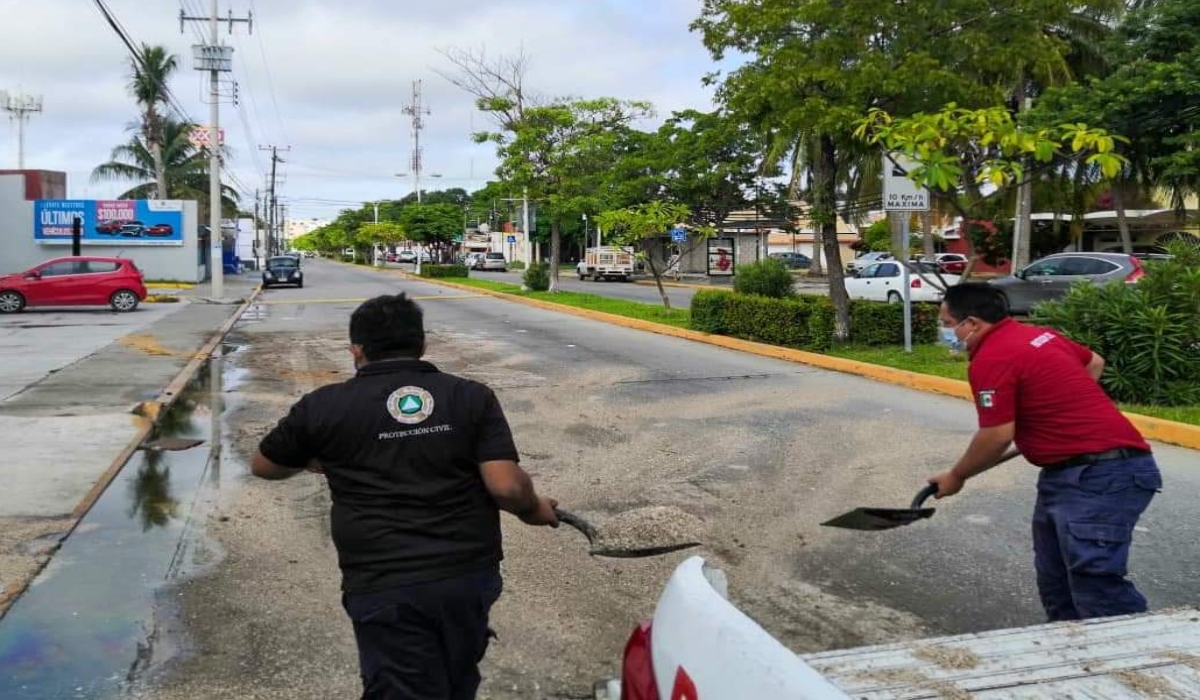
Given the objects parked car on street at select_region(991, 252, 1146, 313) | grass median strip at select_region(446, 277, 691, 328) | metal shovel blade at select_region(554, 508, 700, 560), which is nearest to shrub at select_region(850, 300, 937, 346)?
grass median strip at select_region(446, 277, 691, 328)

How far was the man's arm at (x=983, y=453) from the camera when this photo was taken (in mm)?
3475

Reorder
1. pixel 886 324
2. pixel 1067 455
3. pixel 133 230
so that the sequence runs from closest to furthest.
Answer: pixel 1067 455, pixel 886 324, pixel 133 230

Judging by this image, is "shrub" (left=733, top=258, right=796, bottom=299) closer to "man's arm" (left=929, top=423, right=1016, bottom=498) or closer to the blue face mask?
the blue face mask

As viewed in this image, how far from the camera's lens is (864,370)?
39.7ft

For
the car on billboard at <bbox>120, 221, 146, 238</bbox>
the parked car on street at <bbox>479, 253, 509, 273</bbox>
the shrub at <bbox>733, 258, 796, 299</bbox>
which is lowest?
the shrub at <bbox>733, 258, 796, 299</bbox>

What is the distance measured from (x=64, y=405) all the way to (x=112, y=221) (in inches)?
1199

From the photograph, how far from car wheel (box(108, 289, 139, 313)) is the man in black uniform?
79.0 feet

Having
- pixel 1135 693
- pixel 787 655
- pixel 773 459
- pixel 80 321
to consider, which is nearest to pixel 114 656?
pixel 787 655

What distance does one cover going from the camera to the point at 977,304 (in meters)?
3.67

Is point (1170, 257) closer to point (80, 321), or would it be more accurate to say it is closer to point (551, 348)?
point (551, 348)

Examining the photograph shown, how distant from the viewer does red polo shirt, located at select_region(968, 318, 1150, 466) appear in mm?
3463

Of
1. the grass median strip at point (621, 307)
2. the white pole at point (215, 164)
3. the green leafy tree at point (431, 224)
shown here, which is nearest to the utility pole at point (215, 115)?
the white pole at point (215, 164)

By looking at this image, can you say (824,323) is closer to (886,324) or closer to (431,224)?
(886,324)

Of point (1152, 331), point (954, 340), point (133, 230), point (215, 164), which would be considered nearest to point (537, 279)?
point (215, 164)
